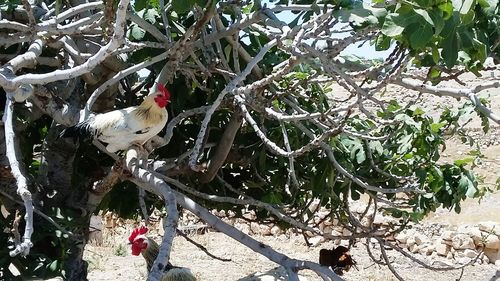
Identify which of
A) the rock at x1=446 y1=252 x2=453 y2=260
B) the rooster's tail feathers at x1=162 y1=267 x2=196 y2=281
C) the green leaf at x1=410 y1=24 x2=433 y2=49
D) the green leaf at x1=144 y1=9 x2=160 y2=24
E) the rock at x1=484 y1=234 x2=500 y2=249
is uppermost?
the green leaf at x1=410 y1=24 x2=433 y2=49

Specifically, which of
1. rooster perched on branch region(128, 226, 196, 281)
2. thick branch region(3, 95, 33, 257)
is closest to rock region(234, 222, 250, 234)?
rooster perched on branch region(128, 226, 196, 281)

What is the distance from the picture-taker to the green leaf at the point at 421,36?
6.10 feet

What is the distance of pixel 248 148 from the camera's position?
3.66 meters

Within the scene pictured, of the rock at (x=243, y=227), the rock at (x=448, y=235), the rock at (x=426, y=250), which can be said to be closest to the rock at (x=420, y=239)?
the rock at (x=426, y=250)

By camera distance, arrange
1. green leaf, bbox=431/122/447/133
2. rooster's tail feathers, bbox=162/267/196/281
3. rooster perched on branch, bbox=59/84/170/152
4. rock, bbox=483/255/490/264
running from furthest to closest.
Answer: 1. rock, bbox=483/255/490/264
2. rooster's tail feathers, bbox=162/267/196/281
3. green leaf, bbox=431/122/447/133
4. rooster perched on branch, bbox=59/84/170/152

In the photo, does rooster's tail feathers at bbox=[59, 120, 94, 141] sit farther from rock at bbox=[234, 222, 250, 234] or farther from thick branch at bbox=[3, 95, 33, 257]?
rock at bbox=[234, 222, 250, 234]

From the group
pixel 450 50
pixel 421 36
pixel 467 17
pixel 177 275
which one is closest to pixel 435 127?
pixel 450 50

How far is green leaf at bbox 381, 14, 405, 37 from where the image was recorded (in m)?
1.88

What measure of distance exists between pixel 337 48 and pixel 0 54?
1.61 m

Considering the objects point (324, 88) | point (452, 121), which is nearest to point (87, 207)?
point (324, 88)

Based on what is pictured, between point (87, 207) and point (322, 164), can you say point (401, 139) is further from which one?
point (87, 207)

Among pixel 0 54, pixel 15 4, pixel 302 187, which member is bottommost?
pixel 302 187

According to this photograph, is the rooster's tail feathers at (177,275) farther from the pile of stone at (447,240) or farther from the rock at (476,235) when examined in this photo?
the rock at (476,235)

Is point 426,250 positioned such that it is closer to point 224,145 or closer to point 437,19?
point 224,145
